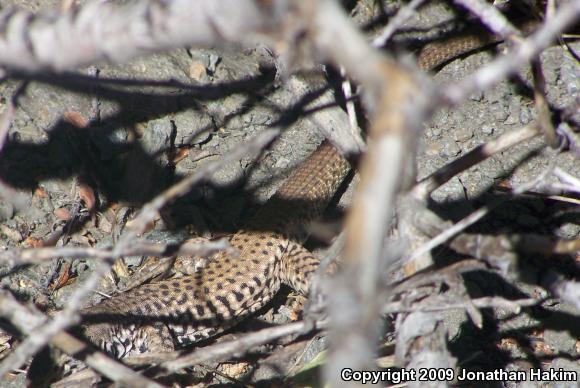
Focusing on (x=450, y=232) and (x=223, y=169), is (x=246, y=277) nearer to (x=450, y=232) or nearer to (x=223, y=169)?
(x=223, y=169)

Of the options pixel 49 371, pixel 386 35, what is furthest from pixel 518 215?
pixel 49 371

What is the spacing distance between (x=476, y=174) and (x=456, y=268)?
215cm

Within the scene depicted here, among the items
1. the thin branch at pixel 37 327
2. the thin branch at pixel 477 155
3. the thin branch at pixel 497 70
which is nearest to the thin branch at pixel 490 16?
the thin branch at pixel 477 155

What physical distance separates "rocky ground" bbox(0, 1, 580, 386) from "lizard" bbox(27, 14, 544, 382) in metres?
0.20

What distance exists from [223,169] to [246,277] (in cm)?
81

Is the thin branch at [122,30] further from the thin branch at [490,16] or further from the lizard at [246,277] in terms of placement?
the lizard at [246,277]

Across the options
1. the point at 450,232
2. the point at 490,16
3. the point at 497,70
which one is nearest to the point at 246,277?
the point at 450,232

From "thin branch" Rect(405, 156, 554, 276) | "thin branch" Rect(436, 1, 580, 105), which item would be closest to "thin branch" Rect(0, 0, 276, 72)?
"thin branch" Rect(436, 1, 580, 105)

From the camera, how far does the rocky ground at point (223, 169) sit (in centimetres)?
364

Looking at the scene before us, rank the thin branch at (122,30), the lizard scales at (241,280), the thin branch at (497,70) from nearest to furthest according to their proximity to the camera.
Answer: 1. the thin branch at (497,70)
2. the thin branch at (122,30)
3. the lizard scales at (241,280)

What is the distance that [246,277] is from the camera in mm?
4168

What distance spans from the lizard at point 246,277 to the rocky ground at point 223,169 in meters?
0.20

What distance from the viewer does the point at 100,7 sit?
1.60 meters

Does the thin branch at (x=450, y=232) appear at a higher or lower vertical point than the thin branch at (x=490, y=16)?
lower
